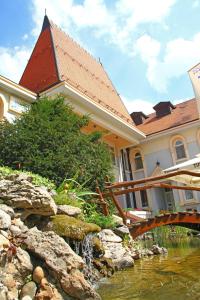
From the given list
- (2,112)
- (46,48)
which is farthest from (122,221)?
(46,48)

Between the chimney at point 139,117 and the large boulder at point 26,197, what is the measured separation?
24531 mm

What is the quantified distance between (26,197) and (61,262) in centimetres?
172

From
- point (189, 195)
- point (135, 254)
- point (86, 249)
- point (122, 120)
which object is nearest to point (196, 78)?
point (135, 254)

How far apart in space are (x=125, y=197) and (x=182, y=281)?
19.3 m

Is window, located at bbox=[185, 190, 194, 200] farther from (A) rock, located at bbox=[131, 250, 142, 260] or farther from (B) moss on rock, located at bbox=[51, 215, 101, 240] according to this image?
(B) moss on rock, located at bbox=[51, 215, 101, 240]

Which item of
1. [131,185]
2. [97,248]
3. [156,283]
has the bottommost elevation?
[156,283]

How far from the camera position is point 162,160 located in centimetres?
2550

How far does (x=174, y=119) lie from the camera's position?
2627 cm

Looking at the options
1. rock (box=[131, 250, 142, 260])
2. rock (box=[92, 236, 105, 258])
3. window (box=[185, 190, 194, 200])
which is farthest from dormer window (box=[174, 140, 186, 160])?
rock (box=[92, 236, 105, 258])

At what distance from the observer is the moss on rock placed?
5.67m

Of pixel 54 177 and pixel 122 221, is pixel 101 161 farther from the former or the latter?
pixel 122 221

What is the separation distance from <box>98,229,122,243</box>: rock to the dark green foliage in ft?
8.69

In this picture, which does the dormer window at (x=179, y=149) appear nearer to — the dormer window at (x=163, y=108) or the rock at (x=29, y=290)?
the dormer window at (x=163, y=108)

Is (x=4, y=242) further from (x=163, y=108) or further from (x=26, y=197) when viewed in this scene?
(x=163, y=108)
